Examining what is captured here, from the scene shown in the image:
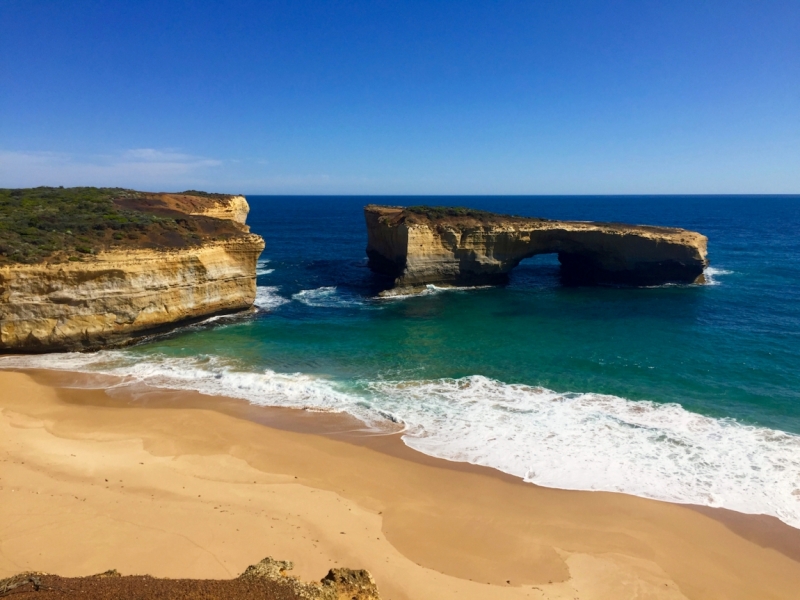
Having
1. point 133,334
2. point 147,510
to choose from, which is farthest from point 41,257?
point 147,510

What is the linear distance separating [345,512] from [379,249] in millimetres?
31502

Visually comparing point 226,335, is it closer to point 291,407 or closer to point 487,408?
point 291,407

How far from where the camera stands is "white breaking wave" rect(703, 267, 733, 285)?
125 feet

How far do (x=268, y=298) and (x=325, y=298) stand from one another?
4025 millimetres

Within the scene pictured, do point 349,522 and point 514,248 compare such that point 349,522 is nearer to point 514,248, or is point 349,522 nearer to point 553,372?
point 553,372

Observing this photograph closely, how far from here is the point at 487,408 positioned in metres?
17.8

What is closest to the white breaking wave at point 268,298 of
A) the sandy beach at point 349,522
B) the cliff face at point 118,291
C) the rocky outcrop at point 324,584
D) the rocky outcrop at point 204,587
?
the cliff face at point 118,291

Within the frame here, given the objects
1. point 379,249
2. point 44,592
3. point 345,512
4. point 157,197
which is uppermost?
point 157,197

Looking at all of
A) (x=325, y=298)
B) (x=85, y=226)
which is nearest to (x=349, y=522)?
(x=325, y=298)

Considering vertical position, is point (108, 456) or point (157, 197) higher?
point (157, 197)

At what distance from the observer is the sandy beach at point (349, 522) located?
10273 mm

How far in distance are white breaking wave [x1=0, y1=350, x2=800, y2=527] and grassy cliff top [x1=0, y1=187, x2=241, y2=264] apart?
5528 millimetres

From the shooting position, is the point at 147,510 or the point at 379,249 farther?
the point at 379,249

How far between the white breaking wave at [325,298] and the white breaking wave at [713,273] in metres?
27.6
